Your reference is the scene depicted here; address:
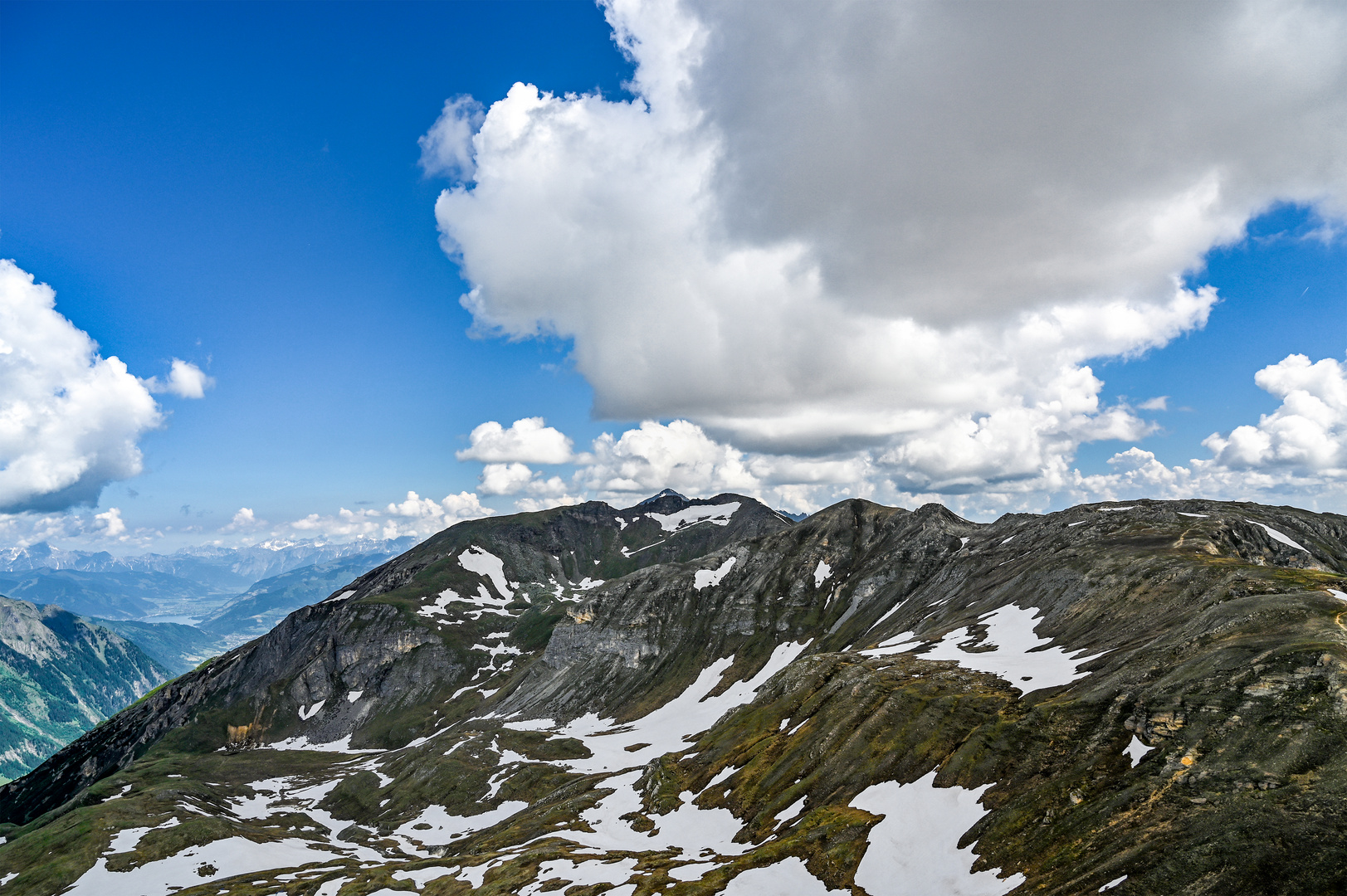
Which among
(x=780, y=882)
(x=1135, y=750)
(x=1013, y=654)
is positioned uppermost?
(x=1013, y=654)

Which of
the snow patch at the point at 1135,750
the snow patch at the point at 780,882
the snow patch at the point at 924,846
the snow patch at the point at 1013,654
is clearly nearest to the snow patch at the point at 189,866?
the snow patch at the point at 780,882

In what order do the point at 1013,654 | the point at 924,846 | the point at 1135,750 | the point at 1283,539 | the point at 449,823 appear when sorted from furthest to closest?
the point at 1283,539 < the point at 449,823 < the point at 1013,654 < the point at 924,846 < the point at 1135,750

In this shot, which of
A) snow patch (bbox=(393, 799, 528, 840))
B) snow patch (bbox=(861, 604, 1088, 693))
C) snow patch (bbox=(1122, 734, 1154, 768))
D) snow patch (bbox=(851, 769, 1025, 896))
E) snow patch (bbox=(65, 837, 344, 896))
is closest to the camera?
snow patch (bbox=(851, 769, 1025, 896))

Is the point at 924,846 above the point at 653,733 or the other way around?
above

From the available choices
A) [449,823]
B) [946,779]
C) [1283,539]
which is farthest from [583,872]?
[1283,539]

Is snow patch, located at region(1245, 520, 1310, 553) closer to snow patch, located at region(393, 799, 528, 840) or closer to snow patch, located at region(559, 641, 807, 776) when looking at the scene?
snow patch, located at region(559, 641, 807, 776)

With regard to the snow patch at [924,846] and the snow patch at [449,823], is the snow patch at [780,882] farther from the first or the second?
the snow patch at [449,823]

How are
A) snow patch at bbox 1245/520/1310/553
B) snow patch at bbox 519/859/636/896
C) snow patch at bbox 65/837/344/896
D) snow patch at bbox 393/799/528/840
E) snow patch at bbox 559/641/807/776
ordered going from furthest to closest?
snow patch at bbox 559/641/807/776, snow patch at bbox 1245/520/1310/553, snow patch at bbox 393/799/528/840, snow patch at bbox 65/837/344/896, snow patch at bbox 519/859/636/896

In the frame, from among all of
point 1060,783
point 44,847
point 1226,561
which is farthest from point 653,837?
point 44,847

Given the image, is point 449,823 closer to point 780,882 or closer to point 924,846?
point 780,882

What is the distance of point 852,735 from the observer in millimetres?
85812

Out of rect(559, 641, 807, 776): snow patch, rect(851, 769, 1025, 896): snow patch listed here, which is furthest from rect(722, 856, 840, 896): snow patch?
rect(559, 641, 807, 776): snow patch

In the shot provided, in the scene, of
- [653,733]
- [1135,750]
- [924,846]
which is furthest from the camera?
[653,733]

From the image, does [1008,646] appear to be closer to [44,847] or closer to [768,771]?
[768,771]
